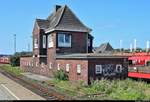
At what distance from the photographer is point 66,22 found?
160ft

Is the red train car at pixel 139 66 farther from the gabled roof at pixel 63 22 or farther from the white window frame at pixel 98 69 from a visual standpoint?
the gabled roof at pixel 63 22

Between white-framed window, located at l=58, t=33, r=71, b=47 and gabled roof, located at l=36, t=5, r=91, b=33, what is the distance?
0.80 m

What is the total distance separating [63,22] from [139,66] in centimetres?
1543

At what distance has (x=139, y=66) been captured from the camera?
36250mm

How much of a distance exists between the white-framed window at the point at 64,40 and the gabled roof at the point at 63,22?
80 cm

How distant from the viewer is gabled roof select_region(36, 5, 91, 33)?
47.2 metres

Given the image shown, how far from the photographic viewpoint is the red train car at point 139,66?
34625 millimetres

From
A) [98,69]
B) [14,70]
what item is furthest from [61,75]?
[14,70]

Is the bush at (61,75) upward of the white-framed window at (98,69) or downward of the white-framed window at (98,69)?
downward

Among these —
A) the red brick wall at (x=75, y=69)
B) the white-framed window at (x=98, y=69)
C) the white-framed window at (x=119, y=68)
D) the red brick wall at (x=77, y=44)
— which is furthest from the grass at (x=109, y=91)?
the red brick wall at (x=77, y=44)

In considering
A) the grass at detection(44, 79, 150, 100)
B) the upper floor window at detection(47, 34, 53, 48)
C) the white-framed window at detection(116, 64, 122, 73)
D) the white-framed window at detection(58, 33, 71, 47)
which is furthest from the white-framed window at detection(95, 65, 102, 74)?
the upper floor window at detection(47, 34, 53, 48)

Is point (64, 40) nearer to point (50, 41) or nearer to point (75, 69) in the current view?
point (50, 41)

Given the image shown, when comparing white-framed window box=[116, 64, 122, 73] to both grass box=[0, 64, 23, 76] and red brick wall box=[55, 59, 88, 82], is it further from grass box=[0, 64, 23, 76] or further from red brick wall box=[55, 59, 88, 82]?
grass box=[0, 64, 23, 76]

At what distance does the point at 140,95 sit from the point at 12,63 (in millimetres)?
64064
